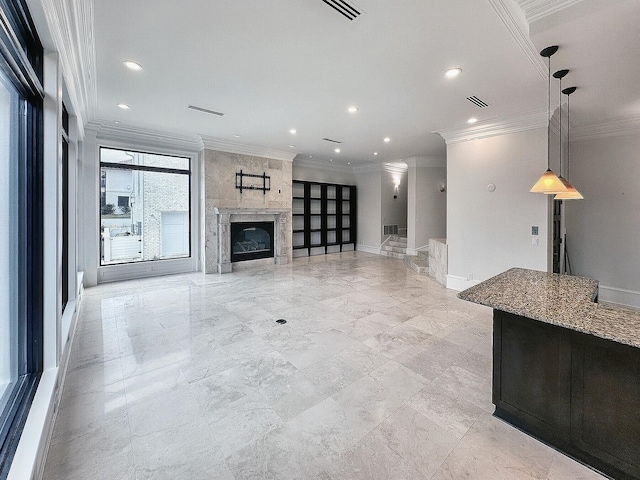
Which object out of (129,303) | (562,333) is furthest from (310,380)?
(129,303)

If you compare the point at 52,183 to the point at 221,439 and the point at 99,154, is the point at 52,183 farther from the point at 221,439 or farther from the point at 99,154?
the point at 99,154

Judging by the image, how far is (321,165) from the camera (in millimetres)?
9812

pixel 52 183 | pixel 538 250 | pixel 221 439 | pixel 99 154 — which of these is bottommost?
pixel 221 439

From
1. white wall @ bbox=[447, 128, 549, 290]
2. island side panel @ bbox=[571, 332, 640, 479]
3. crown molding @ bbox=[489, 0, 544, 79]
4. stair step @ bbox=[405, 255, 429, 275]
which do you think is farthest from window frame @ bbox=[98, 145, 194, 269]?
island side panel @ bbox=[571, 332, 640, 479]

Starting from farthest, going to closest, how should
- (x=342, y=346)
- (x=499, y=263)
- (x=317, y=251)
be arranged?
1. (x=317, y=251)
2. (x=499, y=263)
3. (x=342, y=346)

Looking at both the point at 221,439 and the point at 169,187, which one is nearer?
the point at 221,439

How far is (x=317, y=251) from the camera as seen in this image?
392 inches

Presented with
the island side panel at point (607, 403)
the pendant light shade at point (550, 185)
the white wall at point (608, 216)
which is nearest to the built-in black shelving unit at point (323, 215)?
the white wall at point (608, 216)

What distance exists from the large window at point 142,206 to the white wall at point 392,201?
629 centimetres

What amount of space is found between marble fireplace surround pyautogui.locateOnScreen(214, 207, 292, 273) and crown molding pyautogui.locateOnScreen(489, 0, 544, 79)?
6.13m

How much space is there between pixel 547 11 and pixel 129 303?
6252mm

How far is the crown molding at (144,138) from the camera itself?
5.62 m

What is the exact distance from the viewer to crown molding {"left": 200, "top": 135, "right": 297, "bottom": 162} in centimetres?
666

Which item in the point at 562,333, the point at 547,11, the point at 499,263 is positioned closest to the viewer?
the point at 562,333
